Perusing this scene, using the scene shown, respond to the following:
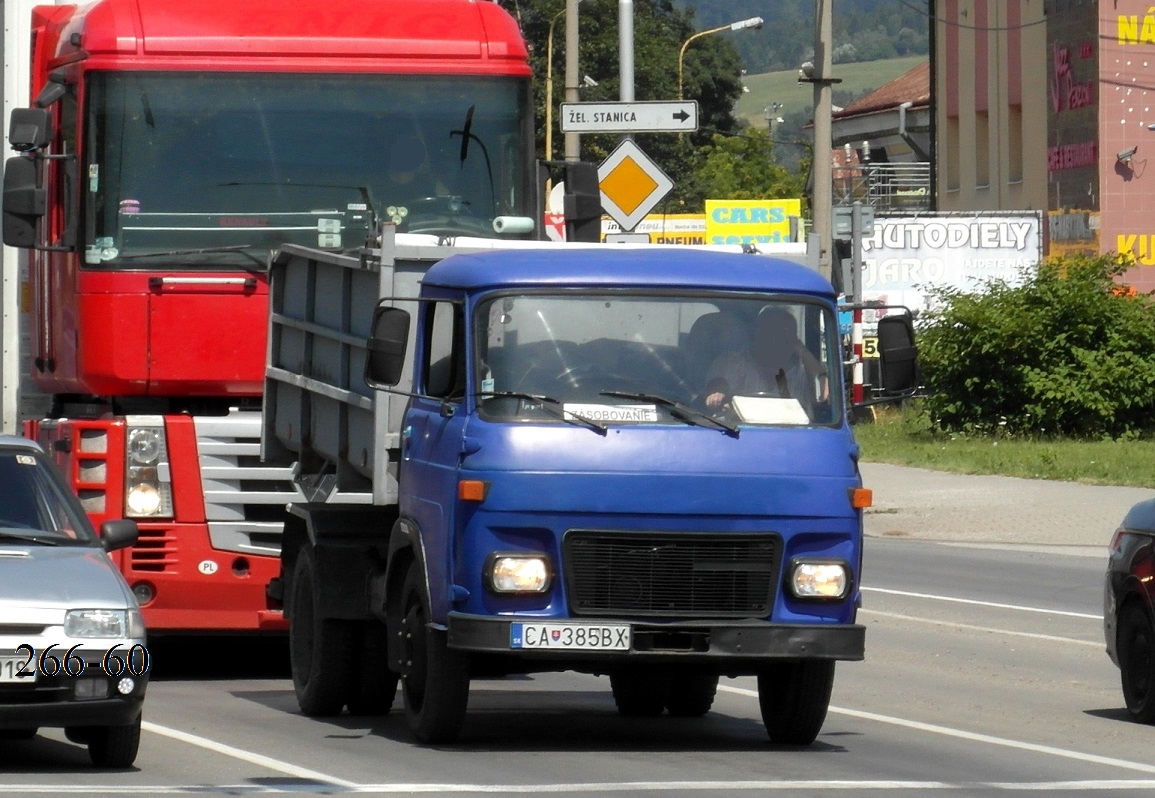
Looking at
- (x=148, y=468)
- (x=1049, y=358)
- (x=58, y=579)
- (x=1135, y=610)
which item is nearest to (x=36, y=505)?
(x=58, y=579)

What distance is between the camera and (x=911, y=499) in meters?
27.0

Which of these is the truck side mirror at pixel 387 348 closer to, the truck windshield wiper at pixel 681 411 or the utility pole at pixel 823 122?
the truck windshield wiper at pixel 681 411

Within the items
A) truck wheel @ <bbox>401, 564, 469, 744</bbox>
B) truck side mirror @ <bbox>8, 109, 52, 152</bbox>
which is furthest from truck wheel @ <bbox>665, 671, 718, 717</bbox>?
truck side mirror @ <bbox>8, 109, 52, 152</bbox>

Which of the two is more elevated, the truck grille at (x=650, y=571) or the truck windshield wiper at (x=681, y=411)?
the truck windshield wiper at (x=681, y=411)

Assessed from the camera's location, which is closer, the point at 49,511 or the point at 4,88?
the point at 49,511

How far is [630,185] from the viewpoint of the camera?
20531 mm

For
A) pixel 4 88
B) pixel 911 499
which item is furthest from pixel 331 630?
pixel 911 499

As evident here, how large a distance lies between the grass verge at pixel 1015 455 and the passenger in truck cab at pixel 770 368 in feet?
59.8

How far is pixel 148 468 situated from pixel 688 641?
395 centimetres

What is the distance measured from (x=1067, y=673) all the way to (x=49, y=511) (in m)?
6.45

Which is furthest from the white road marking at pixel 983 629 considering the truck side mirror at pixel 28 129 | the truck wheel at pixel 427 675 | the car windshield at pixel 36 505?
the car windshield at pixel 36 505

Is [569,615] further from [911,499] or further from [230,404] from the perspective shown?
[911,499]

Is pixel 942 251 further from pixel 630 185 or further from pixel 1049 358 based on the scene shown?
pixel 630 185

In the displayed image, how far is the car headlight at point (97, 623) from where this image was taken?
29.3 ft
